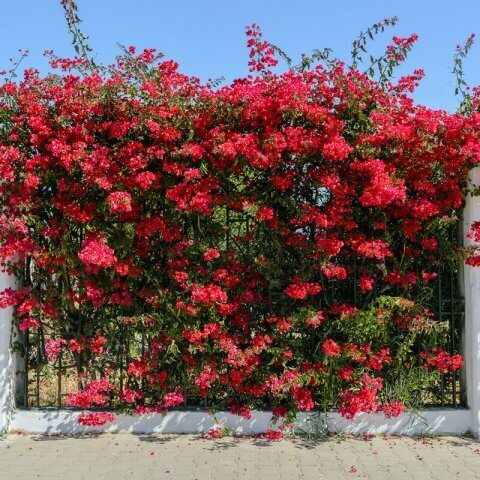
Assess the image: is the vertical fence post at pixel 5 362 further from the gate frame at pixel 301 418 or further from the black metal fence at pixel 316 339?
the black metal fence at pixel 316 339

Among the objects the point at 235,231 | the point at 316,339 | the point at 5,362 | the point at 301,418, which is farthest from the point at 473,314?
the point at 5,362

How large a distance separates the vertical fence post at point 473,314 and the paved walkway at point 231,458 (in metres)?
0.38

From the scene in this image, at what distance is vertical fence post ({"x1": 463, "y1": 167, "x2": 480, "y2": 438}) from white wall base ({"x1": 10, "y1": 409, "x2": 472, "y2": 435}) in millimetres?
126

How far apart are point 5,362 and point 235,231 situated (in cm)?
268

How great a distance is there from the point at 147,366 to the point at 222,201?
1.78 meters

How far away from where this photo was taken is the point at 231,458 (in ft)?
18.5

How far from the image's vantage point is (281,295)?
632cm

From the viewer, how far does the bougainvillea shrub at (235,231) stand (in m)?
5.82

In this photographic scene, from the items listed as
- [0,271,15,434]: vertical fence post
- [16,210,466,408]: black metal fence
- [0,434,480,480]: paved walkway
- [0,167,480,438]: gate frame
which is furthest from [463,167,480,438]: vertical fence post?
[0,271,15,434]: vertical fence post

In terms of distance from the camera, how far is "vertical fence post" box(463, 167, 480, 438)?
628cm

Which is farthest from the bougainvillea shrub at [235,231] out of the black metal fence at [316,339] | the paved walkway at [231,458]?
the paved walkway at [231,458]

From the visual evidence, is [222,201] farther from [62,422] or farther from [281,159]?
[62,422]

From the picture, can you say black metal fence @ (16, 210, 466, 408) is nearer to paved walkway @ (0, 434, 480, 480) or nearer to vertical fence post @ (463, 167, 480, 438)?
vertical fence post @ (463, 167, 480, 438)

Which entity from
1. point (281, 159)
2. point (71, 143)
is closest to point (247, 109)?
point (281, 159)
